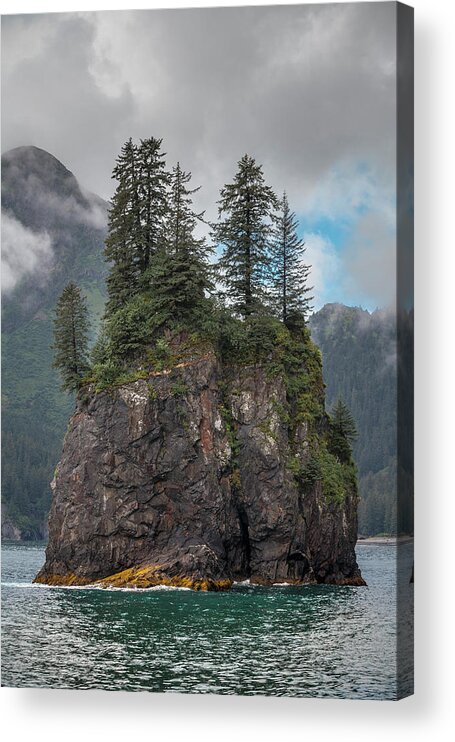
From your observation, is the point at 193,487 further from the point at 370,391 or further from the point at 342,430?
the point at 370,391

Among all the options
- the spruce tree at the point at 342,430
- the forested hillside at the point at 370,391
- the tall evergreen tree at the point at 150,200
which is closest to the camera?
the forested hillside at the point at 370,391

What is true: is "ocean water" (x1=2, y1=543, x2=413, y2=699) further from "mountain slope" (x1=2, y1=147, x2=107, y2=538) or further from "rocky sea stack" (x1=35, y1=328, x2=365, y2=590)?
"rocky sea stack" (x1=35, y1=328, x2=365, y2=590)

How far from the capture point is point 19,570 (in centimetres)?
3588

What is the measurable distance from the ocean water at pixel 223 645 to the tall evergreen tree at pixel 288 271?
10142 millimetres

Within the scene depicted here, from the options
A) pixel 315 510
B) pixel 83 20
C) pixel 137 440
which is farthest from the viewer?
pixel 315 510

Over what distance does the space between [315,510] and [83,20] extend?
18499 millimetres

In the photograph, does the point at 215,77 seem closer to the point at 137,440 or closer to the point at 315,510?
the point at 137,440

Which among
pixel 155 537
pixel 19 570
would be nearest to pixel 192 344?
pixel 155 537

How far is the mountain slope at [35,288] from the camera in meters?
28.3

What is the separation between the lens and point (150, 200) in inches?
1426

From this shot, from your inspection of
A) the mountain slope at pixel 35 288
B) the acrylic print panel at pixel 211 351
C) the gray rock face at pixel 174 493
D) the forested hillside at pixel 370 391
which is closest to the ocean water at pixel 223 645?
the acrylic print panel at pixel 211 351

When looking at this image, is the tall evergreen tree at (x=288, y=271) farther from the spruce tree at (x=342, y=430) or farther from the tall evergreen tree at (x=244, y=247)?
the spruce tree at (x=342, y=430)

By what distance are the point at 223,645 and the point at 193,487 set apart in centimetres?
1235

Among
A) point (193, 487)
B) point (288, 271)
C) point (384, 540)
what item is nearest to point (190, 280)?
point (288, 271)
